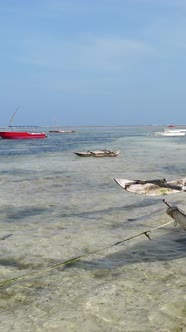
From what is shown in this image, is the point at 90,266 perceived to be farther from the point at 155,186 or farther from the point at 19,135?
the point at 19,135

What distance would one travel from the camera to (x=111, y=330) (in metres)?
→ 5.35

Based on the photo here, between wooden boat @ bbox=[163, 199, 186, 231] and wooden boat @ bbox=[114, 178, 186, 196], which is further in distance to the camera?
wooden boat @ bbox=[114, 178, 186, 196]

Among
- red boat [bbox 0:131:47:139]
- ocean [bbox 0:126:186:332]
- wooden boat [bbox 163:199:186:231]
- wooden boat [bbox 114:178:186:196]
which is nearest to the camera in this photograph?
ocean [bbox 0:126:186:332]

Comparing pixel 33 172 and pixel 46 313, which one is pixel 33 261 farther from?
pixel 33 172

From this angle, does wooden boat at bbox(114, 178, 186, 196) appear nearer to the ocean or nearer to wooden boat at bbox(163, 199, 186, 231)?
the ocean

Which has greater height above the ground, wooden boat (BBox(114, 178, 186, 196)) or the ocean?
wooden boat (BBox(114, 178, 186, 196))

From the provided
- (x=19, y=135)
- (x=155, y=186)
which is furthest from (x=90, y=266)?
(x=19, y=135)

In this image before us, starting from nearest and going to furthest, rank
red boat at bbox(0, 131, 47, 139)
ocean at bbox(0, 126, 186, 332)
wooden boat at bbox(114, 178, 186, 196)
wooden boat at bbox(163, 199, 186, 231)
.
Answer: ocean at bbox(0, 126, 186, 332) < wooden boat at bbox(163, 199, 186, 231) < wooden boat at bbox(114, 178, 186, 196) < red boat at bbox(0, 131, 47, 139)

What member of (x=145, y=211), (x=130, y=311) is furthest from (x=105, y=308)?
(x=145, y=211)

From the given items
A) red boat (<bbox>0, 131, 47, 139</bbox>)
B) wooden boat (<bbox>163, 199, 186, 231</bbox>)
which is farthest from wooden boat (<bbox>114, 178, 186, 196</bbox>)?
red boat (<bbox>0, 131, 47, 139</bbox>)

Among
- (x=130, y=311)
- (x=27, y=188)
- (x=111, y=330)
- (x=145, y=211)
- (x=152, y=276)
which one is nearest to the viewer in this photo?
(x=111, y=330)

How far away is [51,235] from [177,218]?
4115 millimetres

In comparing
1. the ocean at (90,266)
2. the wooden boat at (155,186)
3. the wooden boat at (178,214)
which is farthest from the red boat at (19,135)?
the wooden boat at (178,214)

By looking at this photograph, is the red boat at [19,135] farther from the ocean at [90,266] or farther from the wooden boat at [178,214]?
the wooden boat at [178,214]
